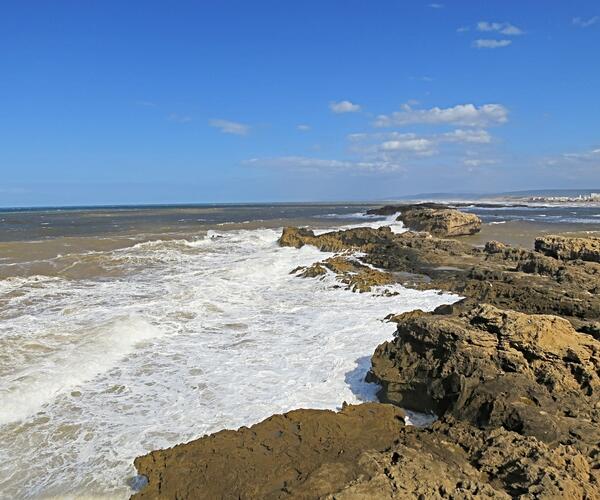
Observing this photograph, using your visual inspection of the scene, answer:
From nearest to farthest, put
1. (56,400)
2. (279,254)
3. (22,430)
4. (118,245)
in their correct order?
(22,430)
(56,400)
(279,254)
(118,245)

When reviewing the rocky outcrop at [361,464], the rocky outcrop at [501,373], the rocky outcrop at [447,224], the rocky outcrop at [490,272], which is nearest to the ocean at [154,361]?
the rocky outcrop at [501,373]

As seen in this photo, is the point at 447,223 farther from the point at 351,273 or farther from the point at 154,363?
the point at 154,363

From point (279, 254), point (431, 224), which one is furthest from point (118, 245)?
point (431, 224)

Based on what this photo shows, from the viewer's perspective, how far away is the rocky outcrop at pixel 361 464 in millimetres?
3469

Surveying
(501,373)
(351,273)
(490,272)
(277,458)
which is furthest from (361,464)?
(351,273)

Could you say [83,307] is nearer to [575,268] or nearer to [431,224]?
[575,268]

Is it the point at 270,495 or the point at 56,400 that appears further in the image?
the point at 56,400

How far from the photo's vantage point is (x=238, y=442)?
4.38m

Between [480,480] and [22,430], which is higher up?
[480,480]

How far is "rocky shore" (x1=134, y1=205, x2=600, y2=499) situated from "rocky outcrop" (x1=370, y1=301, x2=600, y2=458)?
15 mm

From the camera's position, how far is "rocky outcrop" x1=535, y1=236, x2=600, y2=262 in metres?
13.7

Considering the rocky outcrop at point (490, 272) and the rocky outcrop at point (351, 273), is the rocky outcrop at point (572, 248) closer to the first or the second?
the rocky outcrop at point (490, 272)

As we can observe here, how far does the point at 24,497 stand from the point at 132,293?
368 inches

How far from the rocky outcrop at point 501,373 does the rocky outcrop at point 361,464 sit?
0.36 meters
